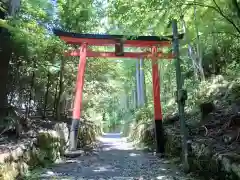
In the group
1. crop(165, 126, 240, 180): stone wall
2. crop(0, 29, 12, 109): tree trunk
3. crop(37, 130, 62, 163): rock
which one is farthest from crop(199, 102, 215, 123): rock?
crop(0, 29, 12, 109): tree trunk

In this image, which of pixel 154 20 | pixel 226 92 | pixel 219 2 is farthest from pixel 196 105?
pixel 219 2

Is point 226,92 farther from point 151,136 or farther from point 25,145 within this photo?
point 25,145

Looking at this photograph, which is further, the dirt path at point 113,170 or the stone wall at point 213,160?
the dirt path at point 113,170

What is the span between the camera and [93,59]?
11156 mm

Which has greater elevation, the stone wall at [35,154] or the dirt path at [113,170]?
the stone wall at [35,154]

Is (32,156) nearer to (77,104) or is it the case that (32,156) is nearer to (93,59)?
(77,104)

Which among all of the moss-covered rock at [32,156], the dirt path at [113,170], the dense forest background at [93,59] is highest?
the dense forest background at [93,59]

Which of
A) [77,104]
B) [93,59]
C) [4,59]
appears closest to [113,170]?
[77,104]

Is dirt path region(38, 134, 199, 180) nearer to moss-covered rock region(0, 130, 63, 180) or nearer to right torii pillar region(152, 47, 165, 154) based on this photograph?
moss-covered rock region(0, 130, 63, 180)

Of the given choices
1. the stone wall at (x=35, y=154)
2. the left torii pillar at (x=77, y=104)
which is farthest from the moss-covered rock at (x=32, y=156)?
the left torii pillar at (x=77, y=104)

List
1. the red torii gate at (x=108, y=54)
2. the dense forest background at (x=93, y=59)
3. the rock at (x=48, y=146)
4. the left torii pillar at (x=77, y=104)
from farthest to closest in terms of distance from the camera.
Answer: the red torii gate at (x=108, y=54) < the left torii pillar at (x=77, y=104) < the rock at (x=48, y=146) < the dense forest background at (x=93, y=59)

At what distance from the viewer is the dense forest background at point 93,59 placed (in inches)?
196

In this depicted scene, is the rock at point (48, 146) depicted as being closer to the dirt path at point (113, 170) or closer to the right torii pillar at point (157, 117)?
the dirt path at point (113, 170)

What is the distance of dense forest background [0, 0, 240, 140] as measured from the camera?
16.3 ft
